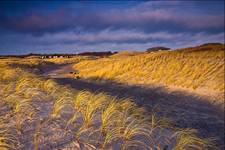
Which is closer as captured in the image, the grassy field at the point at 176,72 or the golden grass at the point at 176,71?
the grassy field at the point at 176,72

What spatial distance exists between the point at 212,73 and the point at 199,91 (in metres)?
3.37

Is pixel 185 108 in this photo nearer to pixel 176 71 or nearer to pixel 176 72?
pixel 176 72

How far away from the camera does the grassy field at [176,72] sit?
66.8ft

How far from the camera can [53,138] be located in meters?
5.53

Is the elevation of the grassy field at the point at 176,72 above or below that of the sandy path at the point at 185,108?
above

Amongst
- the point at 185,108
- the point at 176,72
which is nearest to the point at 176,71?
the point at 176,72

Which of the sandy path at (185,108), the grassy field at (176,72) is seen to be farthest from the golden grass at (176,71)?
the sandy path at (185,108)

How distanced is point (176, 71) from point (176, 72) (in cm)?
33

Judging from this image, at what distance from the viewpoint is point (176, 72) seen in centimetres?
2362

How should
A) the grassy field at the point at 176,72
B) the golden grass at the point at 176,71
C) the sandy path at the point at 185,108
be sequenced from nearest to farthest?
the sandy path at the point at 185,108
the grassy field at the point at 176,72
the golden grass at the point at 176,71

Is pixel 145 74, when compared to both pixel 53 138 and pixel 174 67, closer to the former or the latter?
pixel 174 67

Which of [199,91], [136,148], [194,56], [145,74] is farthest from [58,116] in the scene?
[194,56]

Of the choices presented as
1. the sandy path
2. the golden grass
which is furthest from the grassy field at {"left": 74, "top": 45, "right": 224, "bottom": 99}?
the sandy path

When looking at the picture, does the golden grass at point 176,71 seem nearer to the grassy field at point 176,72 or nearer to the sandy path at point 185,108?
the grassy field at point 176,72
